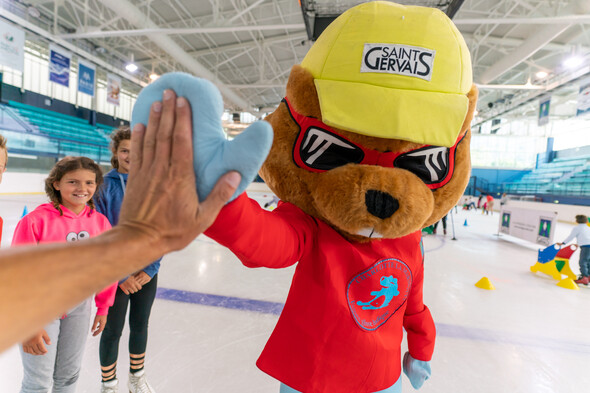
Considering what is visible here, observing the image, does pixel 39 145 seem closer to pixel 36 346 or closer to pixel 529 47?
pixel 36 346

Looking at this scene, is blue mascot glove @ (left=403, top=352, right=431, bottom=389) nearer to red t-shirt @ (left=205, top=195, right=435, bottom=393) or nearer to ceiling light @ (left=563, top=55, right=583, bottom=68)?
red t-shirt @ (left=205, top=195, right=435, bottom=393)

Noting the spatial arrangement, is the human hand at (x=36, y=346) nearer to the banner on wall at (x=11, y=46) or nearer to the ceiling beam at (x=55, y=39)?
the banner on wall at (x=11, y=46)

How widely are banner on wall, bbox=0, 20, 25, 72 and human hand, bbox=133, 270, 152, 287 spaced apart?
10.0 m

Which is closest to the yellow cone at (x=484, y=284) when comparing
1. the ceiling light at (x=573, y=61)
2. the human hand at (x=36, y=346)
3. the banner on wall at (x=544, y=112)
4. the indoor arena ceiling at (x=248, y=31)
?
the human hand at (x=36, y=346)

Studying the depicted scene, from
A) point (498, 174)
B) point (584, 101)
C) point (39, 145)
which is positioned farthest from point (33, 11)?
point (498, 174)

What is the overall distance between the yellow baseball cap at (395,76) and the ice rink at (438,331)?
1.76 metres

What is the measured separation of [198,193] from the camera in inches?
20.3

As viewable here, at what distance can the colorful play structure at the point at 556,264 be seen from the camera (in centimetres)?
447

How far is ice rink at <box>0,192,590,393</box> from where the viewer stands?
1971 millimetres

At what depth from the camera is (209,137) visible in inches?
19.9

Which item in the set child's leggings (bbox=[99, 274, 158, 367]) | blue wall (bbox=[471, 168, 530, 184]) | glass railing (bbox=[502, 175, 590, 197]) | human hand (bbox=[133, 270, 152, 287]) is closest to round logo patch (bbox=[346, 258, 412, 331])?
human hand (bbox=[133, 270, 152, 287])

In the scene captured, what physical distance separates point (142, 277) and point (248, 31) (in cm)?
1416

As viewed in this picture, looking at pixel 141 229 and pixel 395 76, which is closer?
pixel 141 229

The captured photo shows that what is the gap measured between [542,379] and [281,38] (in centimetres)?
Result: 1431
